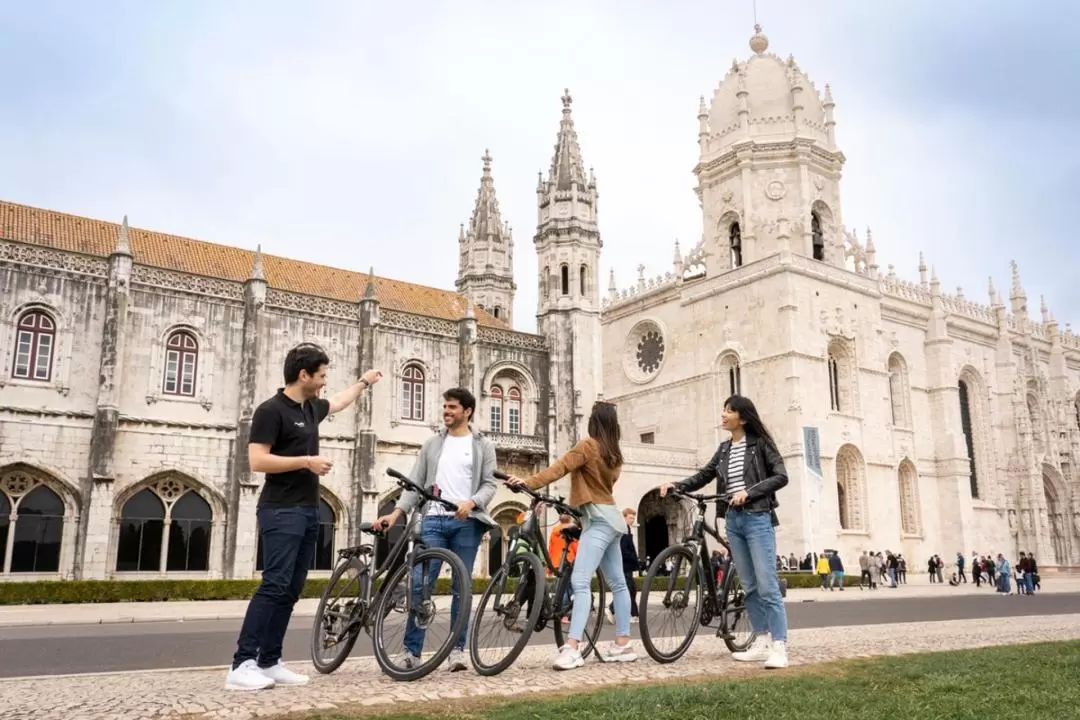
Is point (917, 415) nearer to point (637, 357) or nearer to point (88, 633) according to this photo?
point (637, 357)

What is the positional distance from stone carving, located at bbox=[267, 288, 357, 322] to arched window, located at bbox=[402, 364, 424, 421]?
2735 mm

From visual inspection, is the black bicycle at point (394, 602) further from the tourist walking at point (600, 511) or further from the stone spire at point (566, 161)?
the stone spire at point (566, 161)

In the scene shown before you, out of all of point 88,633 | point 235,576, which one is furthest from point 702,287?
point 88,633

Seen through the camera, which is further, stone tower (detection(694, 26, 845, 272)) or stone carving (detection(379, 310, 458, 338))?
stone tower (detection(694, 26, 845, 272))

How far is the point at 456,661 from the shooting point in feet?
20.7

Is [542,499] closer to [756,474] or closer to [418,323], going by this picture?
[756,474]

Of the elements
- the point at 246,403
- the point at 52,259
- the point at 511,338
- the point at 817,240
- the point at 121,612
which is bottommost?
the point at 121,612

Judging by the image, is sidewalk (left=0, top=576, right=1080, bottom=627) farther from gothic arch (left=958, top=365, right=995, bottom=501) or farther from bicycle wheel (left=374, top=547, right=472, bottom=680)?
gothic arch (left=958, top=365, right=995, bottom=501)

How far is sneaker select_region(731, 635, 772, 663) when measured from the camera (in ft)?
22.7

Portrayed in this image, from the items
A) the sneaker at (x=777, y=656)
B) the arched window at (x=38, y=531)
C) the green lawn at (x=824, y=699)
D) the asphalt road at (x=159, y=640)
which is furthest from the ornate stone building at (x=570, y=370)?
A: the green lawn at (x=824, y=699)

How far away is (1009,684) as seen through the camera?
5.47m

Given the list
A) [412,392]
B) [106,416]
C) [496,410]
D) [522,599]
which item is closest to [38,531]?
[106,416]

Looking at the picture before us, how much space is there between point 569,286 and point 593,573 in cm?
2880

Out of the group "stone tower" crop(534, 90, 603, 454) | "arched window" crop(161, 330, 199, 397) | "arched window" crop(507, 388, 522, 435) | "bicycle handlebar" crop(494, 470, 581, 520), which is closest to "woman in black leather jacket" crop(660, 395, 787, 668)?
"bicycle handlebar" crop(494, 470, 581, 520)
